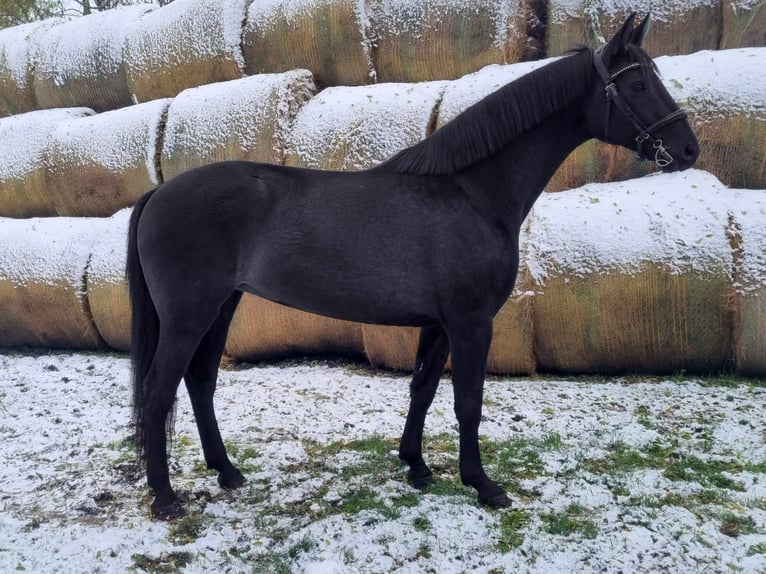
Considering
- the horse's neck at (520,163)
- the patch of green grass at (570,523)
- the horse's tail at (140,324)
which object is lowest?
the patch of green grass at (570,523)

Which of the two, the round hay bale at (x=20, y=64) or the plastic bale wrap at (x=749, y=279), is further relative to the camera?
the round hay bale at (x=20, y=64)

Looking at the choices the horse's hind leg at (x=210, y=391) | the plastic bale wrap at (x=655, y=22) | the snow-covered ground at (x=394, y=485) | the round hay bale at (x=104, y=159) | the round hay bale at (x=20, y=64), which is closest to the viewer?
the snow-covered ground at (x=394, y=485)

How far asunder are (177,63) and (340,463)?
152 inches

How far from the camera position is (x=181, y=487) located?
2535 millimetres

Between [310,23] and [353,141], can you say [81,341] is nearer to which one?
[353,141]

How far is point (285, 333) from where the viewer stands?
4.23m

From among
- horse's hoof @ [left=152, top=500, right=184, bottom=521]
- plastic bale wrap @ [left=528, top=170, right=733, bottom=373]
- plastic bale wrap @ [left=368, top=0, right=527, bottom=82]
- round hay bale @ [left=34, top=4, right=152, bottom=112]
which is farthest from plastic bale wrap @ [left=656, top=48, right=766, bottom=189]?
round hay bale @ [left=34, top=4, right=152, bottom=112]

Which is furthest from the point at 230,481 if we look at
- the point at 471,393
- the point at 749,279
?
the point at 749,279

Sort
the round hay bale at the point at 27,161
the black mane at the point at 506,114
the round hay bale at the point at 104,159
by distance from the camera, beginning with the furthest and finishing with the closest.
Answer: the round hay bale at the point at 27,161
the round hay bale at the point at 104,159
the black mane at the point at 506,114

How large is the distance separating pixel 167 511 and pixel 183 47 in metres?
3.98

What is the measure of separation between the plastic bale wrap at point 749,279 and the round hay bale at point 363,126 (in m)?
1.96

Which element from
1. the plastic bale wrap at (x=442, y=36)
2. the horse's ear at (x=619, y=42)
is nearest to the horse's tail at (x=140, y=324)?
the horse's ear at (x=619, y=42)

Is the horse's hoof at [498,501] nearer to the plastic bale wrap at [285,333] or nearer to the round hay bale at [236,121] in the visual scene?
the plastic bale wrap at [285,333]

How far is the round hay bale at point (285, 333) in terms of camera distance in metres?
4.15
